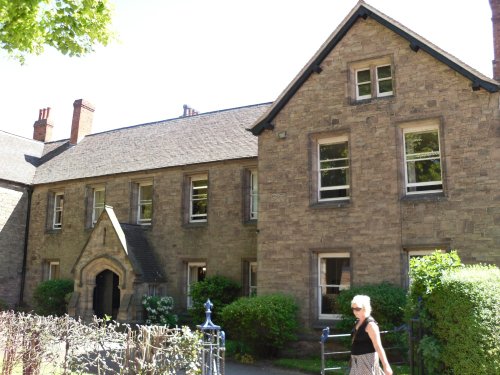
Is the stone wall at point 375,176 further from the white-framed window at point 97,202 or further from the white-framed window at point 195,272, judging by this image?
the white-framed window at point 97,202

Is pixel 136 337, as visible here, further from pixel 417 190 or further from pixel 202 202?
pixel 202 202

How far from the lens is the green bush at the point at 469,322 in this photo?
9.12 m

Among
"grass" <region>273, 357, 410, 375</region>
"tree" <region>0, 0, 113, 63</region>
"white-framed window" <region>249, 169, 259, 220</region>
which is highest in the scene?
"tree" <region>0, 0, 113, 63</region>

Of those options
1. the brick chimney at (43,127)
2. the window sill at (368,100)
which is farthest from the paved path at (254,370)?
the brick chimney at (43,127)

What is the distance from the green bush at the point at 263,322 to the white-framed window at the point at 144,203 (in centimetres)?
899

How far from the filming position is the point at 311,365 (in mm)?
14422

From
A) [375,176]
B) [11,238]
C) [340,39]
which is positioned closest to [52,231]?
[11,238]

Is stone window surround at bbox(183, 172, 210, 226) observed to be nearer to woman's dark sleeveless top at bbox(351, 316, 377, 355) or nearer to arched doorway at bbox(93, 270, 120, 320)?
arched doorway at bbox(93, 270, 120, 320)

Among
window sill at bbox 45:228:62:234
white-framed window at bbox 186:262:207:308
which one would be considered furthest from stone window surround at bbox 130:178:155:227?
window sill at bbox 45:228:62:234

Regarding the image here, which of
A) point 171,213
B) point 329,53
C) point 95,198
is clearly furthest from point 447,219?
point 95,198

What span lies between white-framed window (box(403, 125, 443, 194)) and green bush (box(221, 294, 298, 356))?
5.26 metres

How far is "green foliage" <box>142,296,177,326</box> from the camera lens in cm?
1975

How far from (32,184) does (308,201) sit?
16.8 m

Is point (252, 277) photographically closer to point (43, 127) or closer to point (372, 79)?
point (372, 79)
